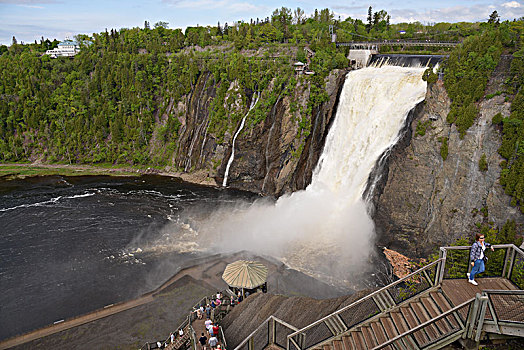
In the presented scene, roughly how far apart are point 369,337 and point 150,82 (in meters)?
72.9

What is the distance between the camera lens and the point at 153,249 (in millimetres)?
36125

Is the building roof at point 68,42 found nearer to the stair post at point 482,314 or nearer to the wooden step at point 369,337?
the wooden step at point 369,337

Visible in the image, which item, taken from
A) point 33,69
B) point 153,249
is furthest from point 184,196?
point 33,69

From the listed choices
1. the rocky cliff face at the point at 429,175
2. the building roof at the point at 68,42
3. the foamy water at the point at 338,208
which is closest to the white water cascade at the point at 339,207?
the foamy water at the point at 338,208

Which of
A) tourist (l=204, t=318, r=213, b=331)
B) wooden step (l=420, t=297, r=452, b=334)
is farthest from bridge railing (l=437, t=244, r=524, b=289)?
tourist (l=204, t=318, r=213, b=331)

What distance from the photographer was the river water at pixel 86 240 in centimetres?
2922

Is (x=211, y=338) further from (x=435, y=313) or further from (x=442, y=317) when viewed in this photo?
(x=442, y=317)

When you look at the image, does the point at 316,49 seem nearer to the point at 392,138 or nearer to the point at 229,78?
the point at 229,78

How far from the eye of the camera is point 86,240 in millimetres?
38688

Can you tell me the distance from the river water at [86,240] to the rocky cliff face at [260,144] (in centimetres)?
370

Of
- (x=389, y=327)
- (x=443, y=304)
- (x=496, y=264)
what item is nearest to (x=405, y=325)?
(x=389, y=327)

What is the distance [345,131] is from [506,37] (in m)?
18.1

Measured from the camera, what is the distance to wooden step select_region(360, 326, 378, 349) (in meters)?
10.8

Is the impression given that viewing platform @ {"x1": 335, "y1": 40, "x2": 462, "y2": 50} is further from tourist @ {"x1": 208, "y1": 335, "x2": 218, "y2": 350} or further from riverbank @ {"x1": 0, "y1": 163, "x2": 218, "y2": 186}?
tourist @ {"x1": 208, "y1": 335, "x2": 218, "y2": 350}
